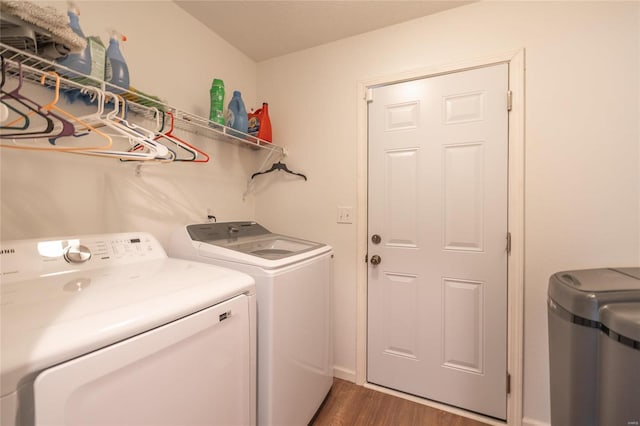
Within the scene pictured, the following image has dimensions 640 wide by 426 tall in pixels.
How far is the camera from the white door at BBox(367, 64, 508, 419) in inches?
61.2

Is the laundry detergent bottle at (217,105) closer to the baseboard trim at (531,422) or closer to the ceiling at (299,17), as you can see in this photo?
the ceiling at (299,17)

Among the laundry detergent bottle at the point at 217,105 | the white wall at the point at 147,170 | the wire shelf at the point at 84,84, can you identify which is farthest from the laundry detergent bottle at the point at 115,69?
the laundry detergent bottle at the point at 217,105

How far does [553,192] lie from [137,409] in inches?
78.3

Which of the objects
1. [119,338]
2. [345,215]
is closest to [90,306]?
[119,338]

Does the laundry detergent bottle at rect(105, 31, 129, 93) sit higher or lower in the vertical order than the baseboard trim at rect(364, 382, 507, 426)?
higher

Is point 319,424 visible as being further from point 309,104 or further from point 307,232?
point 309,104

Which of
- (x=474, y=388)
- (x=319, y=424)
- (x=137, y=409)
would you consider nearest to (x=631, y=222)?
(x=474, y=388)

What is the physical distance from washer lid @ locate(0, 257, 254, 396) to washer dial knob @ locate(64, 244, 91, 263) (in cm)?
5

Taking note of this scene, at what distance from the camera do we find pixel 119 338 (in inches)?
25.1

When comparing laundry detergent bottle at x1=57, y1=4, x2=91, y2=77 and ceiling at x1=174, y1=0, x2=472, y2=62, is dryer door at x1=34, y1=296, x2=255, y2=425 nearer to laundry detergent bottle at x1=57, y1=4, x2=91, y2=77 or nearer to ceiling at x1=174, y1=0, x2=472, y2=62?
laundry detergent bottle at x1=57, y1=4, x2=91, y2=77

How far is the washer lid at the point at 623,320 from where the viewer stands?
0.81 m

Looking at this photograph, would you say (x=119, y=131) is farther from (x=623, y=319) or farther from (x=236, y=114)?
(x=623, y=319)

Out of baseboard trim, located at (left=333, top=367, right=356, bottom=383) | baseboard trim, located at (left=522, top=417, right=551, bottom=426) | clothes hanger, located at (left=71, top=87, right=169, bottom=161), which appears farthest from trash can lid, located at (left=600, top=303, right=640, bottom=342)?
clothes hanger, located at (left=71, top=87, right=169, bottom=161)

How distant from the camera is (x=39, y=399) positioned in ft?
1.67
